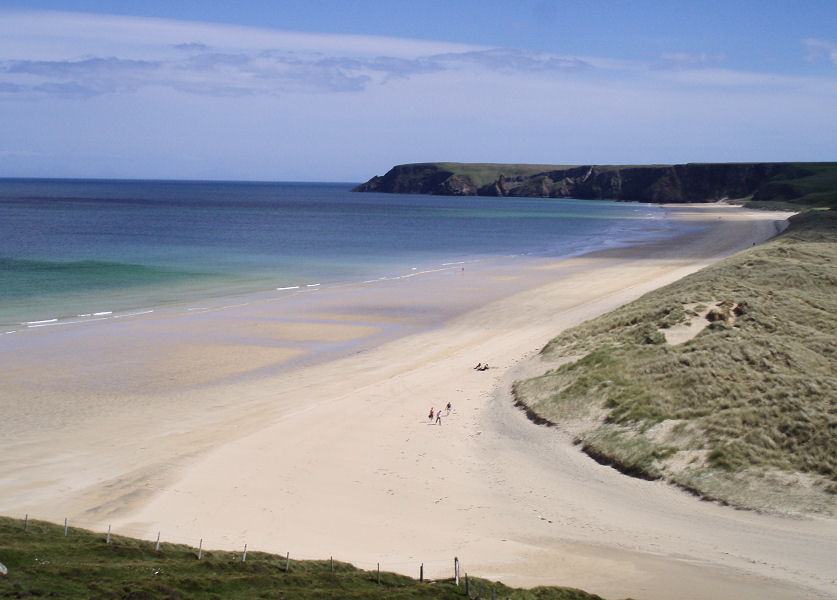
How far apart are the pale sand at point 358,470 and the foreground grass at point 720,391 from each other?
780 millimetres

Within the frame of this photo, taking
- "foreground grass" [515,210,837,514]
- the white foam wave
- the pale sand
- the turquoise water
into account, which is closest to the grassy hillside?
the turquoise water

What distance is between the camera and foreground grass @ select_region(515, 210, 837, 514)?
13555 mm

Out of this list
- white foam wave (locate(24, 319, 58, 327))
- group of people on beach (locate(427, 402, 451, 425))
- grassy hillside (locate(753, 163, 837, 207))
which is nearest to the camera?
group of people on beach (locate(427, 402, 451, 425))

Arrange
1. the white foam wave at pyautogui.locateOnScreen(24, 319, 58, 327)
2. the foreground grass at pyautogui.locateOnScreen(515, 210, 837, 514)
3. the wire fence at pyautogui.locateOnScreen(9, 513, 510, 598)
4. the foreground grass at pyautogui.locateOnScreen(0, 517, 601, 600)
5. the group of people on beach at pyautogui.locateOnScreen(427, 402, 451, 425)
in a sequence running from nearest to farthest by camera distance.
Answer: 1. the foreground grass at pyautogui.locateOnScreen(0, 517, 601, 600)
2. the wire fence at pyautogui.locateOnScreen(9, 513, 510, 598)
3. the foreground grass at pyautogui.locateOnScreen(515, 210, 837, 514)
4. the group of people on beach at pyautogui.locateOnScreen(427, 402, 451, 425)
5. the white foam wave at pyautogui.locateOnScreen(24, 319, 58, 327)

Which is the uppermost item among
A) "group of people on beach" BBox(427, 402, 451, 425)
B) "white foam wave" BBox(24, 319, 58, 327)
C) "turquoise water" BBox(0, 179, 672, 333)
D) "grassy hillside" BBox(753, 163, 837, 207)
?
"grassy hillside" BBox(753, 163, 837, 207)

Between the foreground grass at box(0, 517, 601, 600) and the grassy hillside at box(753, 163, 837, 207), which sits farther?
the grassy hillside at box(753, 163, 837, 207)

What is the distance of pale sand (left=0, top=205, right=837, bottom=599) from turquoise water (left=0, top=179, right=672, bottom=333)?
10.7 metres

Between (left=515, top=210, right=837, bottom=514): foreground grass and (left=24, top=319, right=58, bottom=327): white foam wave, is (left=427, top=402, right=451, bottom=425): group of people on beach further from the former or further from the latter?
(left=24, top=319, right=58, bottom=327): white foam wave

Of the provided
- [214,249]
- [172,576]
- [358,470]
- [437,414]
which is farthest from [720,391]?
[214,249]

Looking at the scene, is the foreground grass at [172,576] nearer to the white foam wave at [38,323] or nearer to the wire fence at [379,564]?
the wire fence at [379,564]

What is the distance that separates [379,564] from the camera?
34.4 ft

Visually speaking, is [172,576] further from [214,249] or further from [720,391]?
[214,249]

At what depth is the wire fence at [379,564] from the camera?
9.46m

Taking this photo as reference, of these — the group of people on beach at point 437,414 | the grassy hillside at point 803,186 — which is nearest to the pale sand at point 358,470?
the group of people on beach at point 437,414
